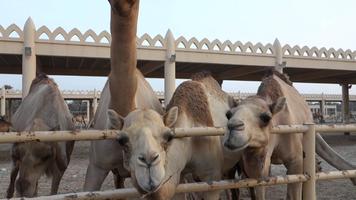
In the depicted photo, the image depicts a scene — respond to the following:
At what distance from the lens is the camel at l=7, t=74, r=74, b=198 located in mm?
4715

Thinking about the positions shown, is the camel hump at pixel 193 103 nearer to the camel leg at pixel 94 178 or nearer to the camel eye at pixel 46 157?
the camel leg at pixel 94 178

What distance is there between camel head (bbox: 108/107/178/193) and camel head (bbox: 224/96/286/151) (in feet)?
1.66

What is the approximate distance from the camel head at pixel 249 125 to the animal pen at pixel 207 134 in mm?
163

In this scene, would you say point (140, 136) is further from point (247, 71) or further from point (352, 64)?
point (352, 64)

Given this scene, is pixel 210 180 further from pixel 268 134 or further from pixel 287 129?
pixel 287 129

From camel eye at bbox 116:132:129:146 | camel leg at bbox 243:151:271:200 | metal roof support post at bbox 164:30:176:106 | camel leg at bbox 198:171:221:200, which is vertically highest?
metal roof support post at bbox 164:30:176:106

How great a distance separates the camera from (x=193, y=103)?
3.86 meters

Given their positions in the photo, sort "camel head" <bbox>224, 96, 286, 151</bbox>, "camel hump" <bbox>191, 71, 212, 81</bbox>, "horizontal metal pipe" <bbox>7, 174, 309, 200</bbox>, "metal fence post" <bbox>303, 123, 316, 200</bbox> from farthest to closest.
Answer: "camel hump" <bbox>191, 71, 212, 81</bbox> → "metal fence post" <bbox>303, 123, 316, 200</bbox> → "camel head" <bbox>224, 96, 286, 151</bbox> → "horizontal metal pipe" <bbox>7, 174, 309, 200</bbox>

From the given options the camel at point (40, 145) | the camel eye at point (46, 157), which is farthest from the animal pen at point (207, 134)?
the camel eye at point (46, 157)

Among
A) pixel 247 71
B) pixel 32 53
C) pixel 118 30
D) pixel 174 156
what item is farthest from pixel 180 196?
pixel 247 71

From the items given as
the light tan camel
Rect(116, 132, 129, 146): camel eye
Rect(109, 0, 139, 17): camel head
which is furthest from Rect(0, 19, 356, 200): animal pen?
Rect(116, 132, 129, 146): camel eye

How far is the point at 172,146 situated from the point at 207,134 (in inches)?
11.0

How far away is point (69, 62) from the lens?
14.8 m

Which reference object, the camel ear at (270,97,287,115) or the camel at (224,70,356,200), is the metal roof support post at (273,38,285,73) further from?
the camel ear at (270,97,287,115)
